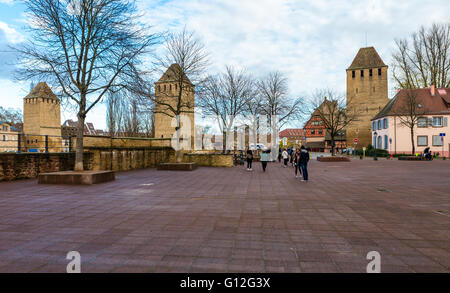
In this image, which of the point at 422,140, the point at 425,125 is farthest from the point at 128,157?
the point at 422,140

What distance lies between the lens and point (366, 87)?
198 ft

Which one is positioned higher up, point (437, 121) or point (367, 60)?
point (367, 60)

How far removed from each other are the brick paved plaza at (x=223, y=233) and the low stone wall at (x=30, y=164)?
164 inches

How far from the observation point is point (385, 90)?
196 feet

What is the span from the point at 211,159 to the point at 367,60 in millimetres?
54494

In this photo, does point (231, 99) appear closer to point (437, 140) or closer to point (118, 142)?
point (118, 142)

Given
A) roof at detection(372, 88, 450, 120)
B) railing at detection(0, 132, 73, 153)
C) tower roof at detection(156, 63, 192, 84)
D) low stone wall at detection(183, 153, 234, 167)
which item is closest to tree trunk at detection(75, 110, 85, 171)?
railing at detection(0, 132, 73, 153)

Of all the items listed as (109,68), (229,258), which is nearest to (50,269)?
(229,258)

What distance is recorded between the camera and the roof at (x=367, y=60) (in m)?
60.0

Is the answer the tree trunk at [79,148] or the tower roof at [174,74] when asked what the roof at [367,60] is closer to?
the tower roof at [174,74]

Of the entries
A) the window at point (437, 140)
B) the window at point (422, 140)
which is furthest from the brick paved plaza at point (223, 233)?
the window at point (437, 140)

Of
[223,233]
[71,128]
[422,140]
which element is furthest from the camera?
[71,128]

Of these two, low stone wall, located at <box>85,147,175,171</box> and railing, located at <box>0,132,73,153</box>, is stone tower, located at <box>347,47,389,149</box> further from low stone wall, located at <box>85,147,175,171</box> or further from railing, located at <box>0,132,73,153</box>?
railing, located at <box>0,132,73,153</box>
